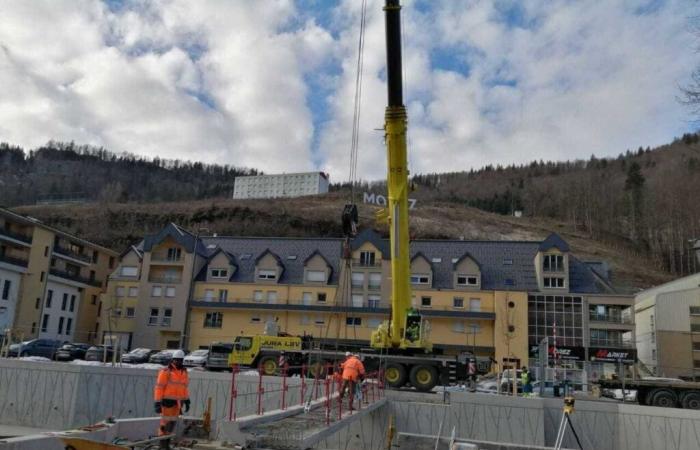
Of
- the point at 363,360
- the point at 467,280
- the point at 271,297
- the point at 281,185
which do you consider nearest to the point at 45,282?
the point at 271,297

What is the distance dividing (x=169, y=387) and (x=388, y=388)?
49.1ft

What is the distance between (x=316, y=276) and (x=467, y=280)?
552 inches

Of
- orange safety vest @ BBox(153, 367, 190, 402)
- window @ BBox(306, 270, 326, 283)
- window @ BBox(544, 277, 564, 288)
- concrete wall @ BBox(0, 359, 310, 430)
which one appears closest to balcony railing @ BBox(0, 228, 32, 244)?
window @ BBox(306, 270, 326, 283)

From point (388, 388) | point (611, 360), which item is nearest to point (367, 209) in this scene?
point (611, 360)

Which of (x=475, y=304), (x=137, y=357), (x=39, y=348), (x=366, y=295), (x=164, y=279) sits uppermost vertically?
(x=164, y=279)

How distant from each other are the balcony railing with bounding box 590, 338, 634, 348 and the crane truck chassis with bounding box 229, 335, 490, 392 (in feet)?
84.6

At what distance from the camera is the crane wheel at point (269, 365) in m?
30.1

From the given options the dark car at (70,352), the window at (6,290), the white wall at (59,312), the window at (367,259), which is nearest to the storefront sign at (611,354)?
the window at (367,259)

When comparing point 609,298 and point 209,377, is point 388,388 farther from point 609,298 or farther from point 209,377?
point 609,298

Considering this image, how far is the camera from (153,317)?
182ft

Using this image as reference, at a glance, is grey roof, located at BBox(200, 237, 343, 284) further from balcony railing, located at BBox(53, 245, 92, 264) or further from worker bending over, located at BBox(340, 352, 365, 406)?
worker bending over, located at BBox(340, 352, 365, 406)

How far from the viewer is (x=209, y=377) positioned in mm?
24203

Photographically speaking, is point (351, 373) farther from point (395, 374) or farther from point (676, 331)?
point (676, 331)

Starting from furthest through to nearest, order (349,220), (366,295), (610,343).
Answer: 1. (366,295)
2. (610,343)
3. (349,220)
